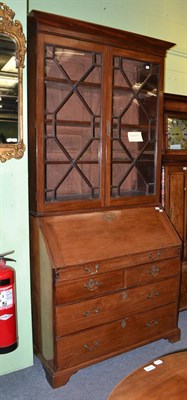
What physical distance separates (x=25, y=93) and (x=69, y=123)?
13.7 inches

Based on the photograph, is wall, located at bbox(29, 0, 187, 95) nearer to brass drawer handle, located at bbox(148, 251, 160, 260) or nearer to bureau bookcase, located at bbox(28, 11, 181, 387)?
bureau bookcase, located at bbox(28, 11, 181, 387)

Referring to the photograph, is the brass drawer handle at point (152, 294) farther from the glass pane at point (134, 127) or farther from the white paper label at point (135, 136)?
the white paper label at point (135, 136)

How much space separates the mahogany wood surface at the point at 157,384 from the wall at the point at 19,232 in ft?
3.50

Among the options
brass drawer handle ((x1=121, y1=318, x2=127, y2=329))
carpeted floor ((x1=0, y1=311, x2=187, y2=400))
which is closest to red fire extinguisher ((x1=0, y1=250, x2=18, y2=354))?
carpeted floor ((x1=0, y1=311, x2=187, y2=400))

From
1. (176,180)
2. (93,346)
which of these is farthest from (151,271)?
(176,180)

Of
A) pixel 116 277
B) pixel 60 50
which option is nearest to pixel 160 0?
pixel 60 50

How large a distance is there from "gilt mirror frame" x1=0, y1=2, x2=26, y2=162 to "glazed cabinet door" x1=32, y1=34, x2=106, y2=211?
11 cm

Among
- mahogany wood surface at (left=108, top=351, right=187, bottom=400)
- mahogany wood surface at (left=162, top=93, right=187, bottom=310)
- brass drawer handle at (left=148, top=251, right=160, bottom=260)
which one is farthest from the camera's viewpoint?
mahogany wood surface at (left=162, top=93, right=187, bottom=310)

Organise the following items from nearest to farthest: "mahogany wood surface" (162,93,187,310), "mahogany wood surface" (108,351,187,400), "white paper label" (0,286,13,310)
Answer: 1. "mahogany wood surface" (108,351,187,400)
2. "white paper label" (0,286,13,310)
3. "mahogany wood surface" (162,93,187,310)

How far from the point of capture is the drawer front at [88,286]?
6.57ft

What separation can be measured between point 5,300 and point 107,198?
978mm

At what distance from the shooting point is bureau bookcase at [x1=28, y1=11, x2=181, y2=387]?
206 cm

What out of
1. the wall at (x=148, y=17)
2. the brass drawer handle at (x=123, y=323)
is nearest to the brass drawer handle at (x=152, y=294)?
the brass drawer handle at (x=123, y=323)

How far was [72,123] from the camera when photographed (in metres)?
2.27
